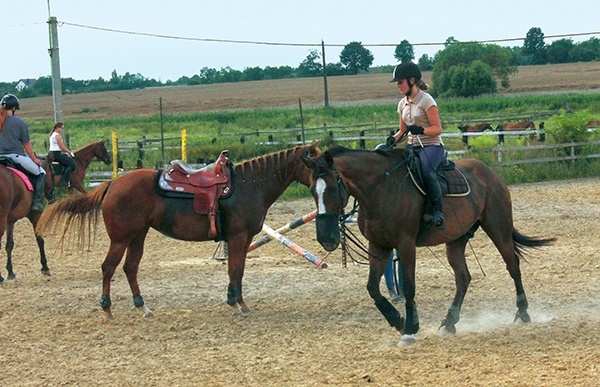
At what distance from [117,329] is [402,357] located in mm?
3169

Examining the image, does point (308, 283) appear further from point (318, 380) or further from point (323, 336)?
point (318, 380)

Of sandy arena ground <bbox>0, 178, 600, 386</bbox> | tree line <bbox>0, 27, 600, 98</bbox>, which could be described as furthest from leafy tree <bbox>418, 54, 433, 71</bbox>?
sandy arena ground <bbox>0, 178, 600, 386</bbox>

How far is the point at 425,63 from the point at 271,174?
106311 mm

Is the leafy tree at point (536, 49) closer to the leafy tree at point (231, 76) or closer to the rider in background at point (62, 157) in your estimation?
the leafy tree at point (231, 76)

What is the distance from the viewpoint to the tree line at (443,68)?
7381 centimetres

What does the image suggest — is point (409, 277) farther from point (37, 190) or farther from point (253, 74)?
point (253, 74)

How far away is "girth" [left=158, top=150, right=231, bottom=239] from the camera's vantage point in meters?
9.31

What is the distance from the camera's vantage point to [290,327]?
336 inches

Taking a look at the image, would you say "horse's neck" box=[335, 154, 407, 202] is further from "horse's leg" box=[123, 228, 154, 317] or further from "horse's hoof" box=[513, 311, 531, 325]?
"horse's leg" box=[123, 228, 154, 317]

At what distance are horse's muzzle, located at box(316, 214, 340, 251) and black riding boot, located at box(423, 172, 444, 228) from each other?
3.38 feet

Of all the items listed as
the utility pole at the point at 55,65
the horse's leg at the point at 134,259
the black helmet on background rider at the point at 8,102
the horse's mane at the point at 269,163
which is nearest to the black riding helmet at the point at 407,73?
the horse's mane at the point at 269,163

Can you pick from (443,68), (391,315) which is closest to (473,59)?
(443,68)

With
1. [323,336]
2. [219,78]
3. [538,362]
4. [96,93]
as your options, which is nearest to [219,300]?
[323,336]

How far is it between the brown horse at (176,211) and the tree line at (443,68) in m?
65.7
